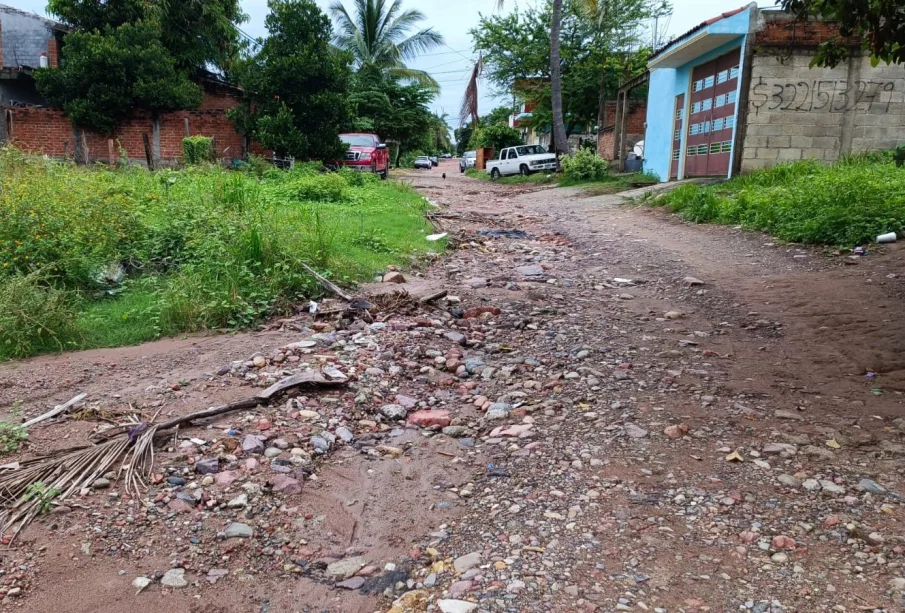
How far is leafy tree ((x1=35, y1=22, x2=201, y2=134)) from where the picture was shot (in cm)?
1673

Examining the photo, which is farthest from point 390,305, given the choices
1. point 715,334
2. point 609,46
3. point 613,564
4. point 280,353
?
point 609,46

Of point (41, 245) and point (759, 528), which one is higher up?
point (41, 245)

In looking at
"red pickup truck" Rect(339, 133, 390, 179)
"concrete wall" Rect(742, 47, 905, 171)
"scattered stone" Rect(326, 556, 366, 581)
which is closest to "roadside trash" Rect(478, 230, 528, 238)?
"concrete wall" Rect(742, 47, 905, 171)

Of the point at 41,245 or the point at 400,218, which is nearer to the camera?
the point at 41,245

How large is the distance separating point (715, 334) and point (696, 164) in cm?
1157

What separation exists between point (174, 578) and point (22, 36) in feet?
75.3

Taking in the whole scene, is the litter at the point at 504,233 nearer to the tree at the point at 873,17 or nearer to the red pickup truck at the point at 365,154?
the tree at the point at 873,17

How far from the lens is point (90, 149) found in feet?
59.9

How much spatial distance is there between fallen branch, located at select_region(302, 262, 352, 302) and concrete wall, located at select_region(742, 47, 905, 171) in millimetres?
10226

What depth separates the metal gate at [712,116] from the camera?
13.3 metres

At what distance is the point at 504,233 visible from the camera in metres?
9.93

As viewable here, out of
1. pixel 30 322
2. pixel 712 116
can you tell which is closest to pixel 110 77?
pixel 712 116

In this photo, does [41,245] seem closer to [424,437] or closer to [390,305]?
[390,305]

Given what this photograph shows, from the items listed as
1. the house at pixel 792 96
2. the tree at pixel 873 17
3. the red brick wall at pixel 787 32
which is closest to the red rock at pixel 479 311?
the tree at pixel 873 17
